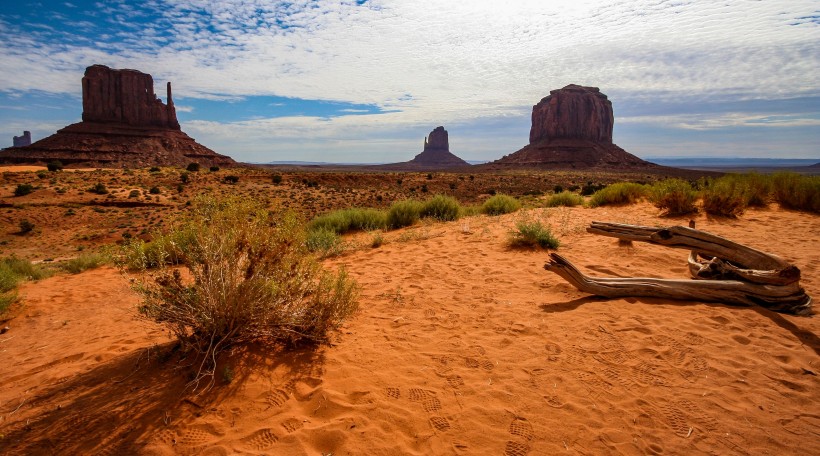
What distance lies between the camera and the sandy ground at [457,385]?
A: 2.70 m

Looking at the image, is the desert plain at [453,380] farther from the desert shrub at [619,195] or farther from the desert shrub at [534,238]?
the desert shrub at [619,195]

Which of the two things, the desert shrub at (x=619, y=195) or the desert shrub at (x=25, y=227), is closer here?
the desert shrub at (x=619, y=195)

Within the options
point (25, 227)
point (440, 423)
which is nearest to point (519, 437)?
point (440, 423)

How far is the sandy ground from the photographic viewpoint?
2.70m

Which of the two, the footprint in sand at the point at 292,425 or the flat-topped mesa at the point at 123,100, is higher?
the flat-topped mesa at the point at 123,100

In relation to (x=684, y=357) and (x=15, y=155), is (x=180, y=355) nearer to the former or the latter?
(x=684, y=357)

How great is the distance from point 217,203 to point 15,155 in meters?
82.9

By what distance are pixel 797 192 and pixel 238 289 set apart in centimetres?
1418

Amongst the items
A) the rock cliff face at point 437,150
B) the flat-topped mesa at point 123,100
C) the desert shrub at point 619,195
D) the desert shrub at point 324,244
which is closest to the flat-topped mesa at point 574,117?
the rock cliff face at point 437,150

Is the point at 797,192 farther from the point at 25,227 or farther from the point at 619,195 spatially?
the point at 25,227

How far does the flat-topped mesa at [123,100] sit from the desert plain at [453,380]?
325 ft

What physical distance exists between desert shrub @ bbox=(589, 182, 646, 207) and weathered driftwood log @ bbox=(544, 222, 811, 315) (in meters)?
8.18

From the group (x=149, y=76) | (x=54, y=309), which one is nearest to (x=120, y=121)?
(x=149, y=76)

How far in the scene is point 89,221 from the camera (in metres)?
22.8
